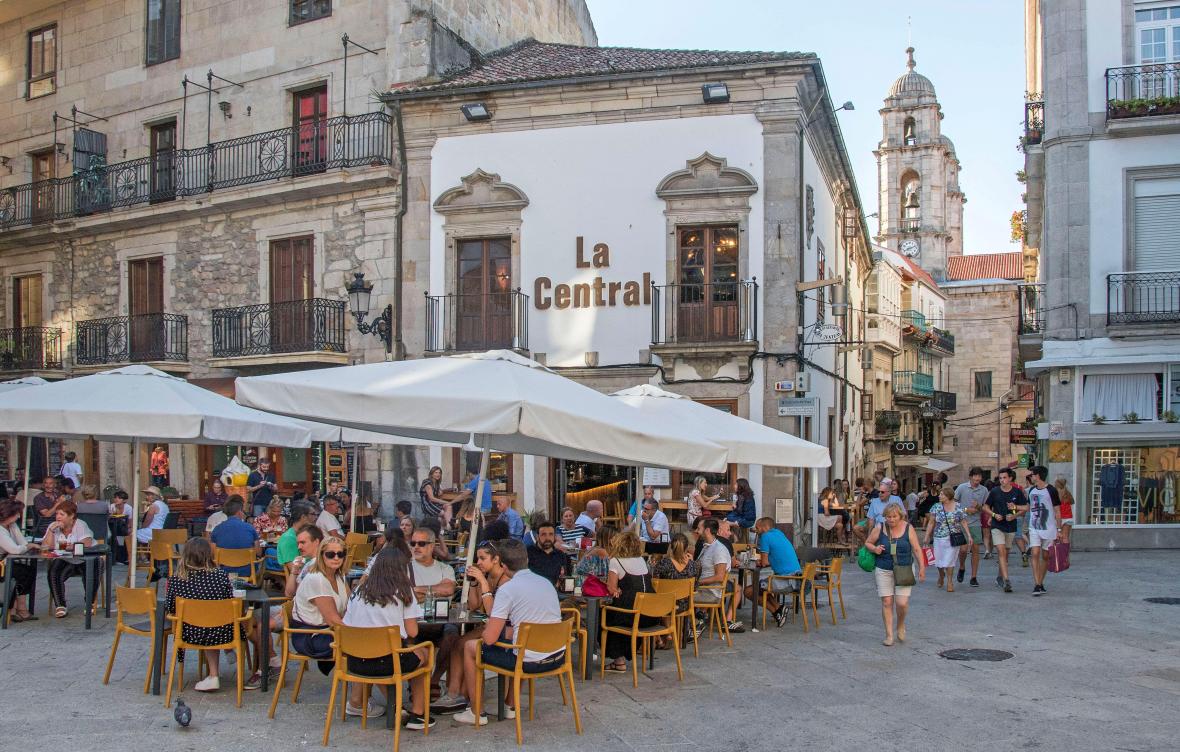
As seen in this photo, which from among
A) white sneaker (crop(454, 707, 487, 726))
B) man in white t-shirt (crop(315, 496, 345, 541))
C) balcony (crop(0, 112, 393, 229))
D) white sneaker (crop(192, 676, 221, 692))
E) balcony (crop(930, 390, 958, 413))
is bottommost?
white sneaker (crop(454, 707, 487, 726))

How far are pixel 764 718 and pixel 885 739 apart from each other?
0.84 metres

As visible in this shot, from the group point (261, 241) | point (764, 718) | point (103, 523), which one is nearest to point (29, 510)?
point (103, 523)

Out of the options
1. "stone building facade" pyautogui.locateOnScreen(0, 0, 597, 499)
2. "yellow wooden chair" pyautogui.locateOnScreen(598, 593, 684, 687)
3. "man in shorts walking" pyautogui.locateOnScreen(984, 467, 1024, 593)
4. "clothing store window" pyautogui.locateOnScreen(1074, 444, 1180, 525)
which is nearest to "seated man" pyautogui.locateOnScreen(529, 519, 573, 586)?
"yellow wooden chair" pyautogui.locateOnScreen(598, 593, 684, 687)

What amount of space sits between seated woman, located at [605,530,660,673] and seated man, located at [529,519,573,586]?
0.62 m

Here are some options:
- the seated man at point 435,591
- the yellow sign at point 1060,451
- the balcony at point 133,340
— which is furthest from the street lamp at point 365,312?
the yellow sign at point 1060,451

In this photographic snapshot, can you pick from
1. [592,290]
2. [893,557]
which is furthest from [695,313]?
[893,557]

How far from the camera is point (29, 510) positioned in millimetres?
16672

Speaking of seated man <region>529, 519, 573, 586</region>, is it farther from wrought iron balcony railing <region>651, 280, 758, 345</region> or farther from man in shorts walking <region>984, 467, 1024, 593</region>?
wrought iron balcony railing <region>651, 280, 758, 345</region>

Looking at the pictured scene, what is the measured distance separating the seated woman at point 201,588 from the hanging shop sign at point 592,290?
11.1 metres

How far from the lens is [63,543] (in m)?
10.5

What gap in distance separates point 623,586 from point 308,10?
1618 cm

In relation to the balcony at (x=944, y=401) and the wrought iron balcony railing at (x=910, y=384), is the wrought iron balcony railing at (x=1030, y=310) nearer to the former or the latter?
the wrought iron balcony railing at (x=910, y=384)

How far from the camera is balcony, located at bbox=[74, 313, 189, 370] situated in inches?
862

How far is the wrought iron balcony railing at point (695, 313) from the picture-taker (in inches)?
694
